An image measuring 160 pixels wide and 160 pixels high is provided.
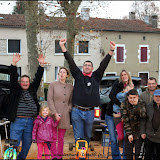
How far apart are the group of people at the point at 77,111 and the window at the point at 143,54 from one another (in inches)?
1206

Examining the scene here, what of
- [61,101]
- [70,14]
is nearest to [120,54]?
[70,14]

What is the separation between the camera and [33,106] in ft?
21.3

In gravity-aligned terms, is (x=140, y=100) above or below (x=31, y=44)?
below

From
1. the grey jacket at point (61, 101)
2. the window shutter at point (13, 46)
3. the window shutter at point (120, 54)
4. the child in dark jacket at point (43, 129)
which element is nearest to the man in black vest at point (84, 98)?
the grey jacket at point (61, 101)

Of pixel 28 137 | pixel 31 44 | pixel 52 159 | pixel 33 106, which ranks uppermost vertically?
pixel 31 44

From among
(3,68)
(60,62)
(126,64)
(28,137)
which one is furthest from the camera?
(126,64)

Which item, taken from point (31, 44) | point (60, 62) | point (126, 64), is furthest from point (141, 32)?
point (31, 44)

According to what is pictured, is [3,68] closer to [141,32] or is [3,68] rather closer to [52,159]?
[52,159]

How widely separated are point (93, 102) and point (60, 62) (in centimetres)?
2736

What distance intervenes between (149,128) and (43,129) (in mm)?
1922

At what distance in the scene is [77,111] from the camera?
21.2 ft

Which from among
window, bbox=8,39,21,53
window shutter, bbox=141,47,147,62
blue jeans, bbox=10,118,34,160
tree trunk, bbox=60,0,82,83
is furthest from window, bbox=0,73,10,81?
window shutter, bbox=141,47,147,62

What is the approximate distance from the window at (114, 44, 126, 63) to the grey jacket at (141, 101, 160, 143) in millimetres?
29683

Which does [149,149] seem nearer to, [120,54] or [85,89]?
[85,89]
